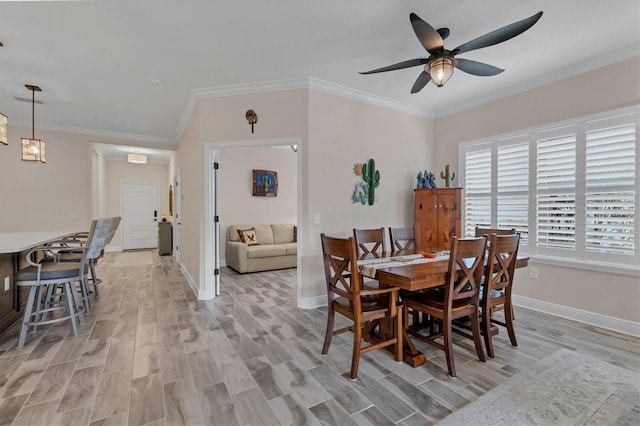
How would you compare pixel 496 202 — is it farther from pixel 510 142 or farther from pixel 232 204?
pixel 232 204

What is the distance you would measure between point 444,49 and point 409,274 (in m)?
1.77

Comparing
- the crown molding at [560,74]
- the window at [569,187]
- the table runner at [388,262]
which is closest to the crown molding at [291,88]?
the crown molding at [560,74]

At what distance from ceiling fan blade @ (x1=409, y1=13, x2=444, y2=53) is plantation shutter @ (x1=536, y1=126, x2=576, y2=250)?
2198mm

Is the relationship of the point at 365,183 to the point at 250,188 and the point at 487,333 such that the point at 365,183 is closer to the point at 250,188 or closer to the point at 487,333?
the point at 487,333

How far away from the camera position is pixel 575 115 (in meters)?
3.17

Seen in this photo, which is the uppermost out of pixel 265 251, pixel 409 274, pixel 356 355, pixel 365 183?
pixel 365 183

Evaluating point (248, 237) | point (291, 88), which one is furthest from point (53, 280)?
point (248, 237)

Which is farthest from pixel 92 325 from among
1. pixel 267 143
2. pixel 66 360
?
pixel 267 143

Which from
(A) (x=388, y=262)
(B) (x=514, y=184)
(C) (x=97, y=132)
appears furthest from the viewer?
(C) (x=97, y=132)

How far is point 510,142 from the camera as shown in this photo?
3.75 metres

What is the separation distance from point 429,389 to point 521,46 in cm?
315

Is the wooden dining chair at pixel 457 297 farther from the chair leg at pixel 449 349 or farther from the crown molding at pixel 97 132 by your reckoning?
the crown molding at pixel 97 132

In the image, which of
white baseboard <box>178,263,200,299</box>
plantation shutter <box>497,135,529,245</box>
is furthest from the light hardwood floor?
plantation shutter <box>497,135,529,245</box>

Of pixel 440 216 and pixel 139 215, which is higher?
Result: pixel 440 216
